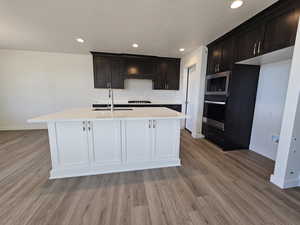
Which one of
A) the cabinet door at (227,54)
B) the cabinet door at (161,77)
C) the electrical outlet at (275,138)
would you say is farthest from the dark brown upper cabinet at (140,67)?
the electrical outlet at (275,138)

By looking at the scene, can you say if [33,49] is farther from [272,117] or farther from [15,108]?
[272,117]

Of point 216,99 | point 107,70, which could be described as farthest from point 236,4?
point 107,70

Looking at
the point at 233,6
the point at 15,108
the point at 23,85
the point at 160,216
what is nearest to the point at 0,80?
the point at 23,85

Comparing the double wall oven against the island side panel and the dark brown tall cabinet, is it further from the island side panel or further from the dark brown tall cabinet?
the island side panel

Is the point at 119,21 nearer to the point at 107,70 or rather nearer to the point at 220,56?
the point at 107,70

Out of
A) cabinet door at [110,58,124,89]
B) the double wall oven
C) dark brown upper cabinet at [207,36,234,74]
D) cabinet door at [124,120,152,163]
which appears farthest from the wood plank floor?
cabinet door at [110,58,124,89]

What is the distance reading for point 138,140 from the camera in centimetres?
211

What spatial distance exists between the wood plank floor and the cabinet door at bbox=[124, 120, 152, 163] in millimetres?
252

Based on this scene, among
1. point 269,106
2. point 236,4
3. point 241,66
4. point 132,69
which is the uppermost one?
point 236,4

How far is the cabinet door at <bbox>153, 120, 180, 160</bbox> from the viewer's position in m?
2.14

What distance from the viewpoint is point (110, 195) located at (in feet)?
5.17

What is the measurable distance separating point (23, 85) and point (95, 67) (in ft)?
7.64

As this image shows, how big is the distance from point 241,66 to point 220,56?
1.74 feet

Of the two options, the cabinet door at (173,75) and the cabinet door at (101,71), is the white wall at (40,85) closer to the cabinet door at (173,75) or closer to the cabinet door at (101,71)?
the cabinet door at (101,71)
